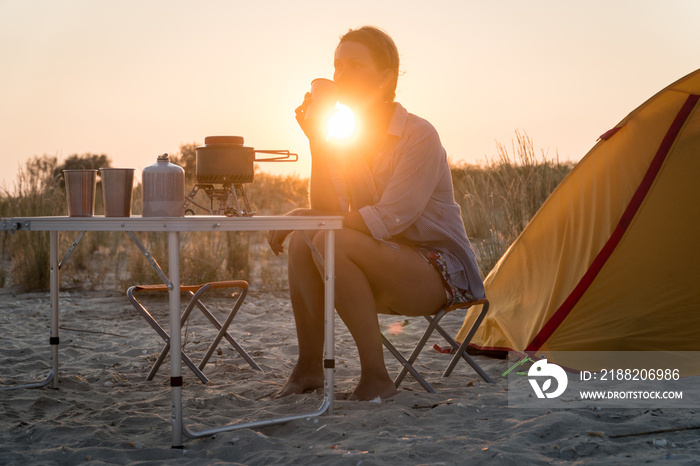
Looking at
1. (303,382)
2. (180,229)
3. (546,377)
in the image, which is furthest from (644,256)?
(180,229)

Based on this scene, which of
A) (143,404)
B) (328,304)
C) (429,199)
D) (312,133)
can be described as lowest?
(143,404)

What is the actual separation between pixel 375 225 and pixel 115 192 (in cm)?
100

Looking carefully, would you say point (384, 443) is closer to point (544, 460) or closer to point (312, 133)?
point (544, 460)

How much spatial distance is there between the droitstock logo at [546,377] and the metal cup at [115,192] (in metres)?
1.90

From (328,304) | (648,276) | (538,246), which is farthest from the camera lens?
(538,246)

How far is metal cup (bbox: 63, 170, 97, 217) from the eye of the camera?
3004mm

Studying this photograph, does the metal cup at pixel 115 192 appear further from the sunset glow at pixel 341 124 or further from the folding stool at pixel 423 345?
the folding stool at pixel 423 345

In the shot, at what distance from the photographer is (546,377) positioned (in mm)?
3750

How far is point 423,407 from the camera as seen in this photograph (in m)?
3.23

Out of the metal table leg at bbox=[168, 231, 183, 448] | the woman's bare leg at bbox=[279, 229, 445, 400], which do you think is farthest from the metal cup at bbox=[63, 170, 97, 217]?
the woman's bare leg at bbox=[279, 229, 445, 400]

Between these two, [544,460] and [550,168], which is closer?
[544,460]

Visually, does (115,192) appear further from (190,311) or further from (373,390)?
(373,390)

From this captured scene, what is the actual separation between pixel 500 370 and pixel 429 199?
1.14m

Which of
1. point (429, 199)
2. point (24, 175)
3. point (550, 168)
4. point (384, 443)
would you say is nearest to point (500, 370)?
point (429, 199)
